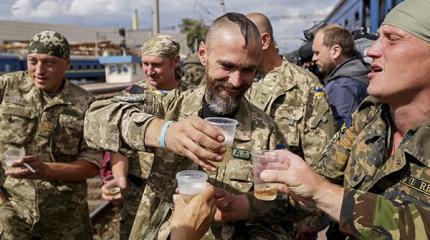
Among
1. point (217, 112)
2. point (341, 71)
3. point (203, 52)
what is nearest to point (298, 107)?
point (341, 71)

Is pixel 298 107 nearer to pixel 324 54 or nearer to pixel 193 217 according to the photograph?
pixel 324 54

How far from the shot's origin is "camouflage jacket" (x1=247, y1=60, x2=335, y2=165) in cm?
370

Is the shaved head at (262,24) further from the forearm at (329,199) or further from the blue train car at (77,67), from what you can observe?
the blue train car at (77,67)

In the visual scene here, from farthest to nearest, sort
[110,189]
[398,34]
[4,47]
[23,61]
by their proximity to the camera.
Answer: [4,47]
[23,61]
[110,189]
[398,34]

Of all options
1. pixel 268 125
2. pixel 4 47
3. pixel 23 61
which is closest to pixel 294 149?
pixel 268 125

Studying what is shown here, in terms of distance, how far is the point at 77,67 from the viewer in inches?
1329

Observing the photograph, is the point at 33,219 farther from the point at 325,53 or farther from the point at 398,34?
the point at 325,53

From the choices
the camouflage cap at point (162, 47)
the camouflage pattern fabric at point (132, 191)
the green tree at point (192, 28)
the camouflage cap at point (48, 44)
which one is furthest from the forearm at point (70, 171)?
the green tree at point (192, 28)

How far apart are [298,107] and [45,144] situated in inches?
89.1

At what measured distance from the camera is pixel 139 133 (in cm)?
211

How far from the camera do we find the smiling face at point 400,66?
2.00 metres

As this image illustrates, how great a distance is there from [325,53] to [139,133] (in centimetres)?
369

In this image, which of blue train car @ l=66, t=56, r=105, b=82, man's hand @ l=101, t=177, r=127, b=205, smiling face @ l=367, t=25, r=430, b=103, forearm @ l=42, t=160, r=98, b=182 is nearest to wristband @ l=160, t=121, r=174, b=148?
smiling face @ l=367, t=25, r=430, b=103

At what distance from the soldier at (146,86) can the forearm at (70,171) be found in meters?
0.23
